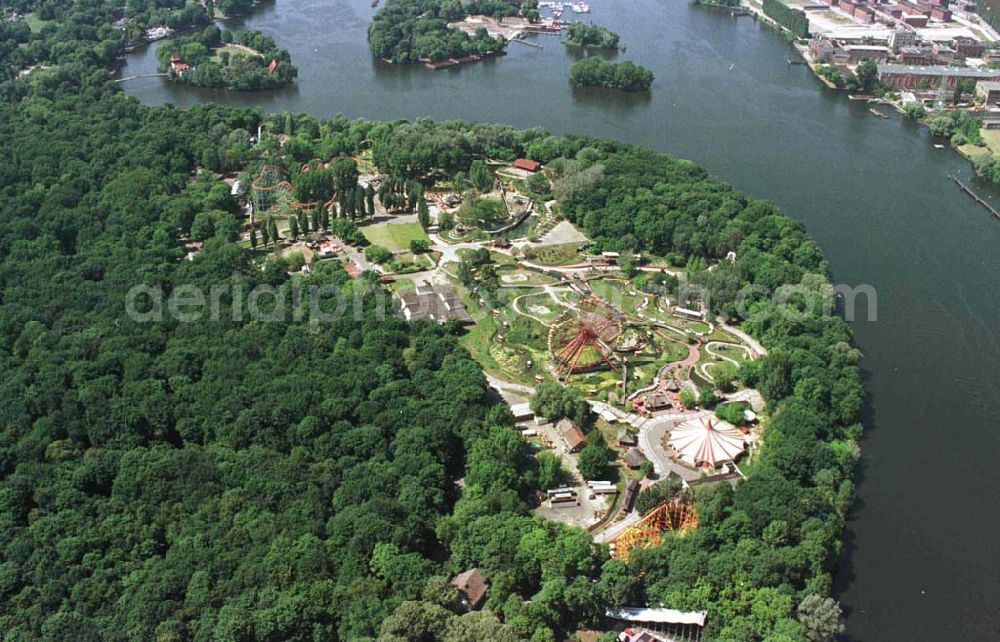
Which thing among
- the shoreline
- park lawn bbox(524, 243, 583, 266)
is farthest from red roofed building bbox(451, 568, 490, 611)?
the shoreline

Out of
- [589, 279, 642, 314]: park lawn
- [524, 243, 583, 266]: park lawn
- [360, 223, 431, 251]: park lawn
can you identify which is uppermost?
[524, 243, 583, 266]: park lawn

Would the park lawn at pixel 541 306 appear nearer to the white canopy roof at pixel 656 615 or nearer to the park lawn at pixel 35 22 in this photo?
the white canopy roof at pixel 656 615

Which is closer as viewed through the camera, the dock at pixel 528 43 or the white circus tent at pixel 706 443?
the white circus tent at pixel 706 443

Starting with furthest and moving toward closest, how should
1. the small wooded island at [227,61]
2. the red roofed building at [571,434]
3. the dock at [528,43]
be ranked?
the dock at [528,43]
the small wooded island at [227,61]
the red roofed building at [571,434]

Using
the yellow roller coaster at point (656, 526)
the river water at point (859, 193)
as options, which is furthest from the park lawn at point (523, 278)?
the yellow roller coaster at point (656, 526)

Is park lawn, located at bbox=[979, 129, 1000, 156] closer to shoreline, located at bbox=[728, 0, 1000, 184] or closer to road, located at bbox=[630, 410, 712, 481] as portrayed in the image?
shoreline, located at bbox=[728, 0, 1000, 184]

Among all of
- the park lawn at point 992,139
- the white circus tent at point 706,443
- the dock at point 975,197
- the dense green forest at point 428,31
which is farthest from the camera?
the dense green forest at point 428,31
